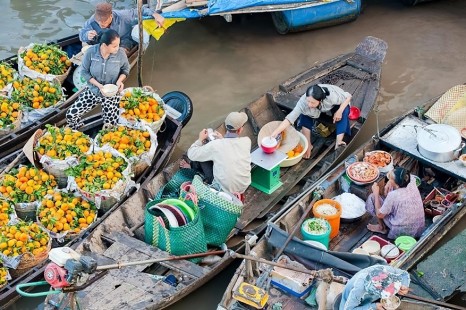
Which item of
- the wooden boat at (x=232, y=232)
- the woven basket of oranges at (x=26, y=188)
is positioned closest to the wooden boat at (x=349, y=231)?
the wooden boat at (x=232, y=232)

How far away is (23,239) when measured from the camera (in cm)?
652

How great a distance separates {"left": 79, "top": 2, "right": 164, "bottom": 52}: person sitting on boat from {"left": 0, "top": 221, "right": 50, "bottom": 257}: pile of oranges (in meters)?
2.83

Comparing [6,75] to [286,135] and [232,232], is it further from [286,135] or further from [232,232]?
[232,232]

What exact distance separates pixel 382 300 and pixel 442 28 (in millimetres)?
6796

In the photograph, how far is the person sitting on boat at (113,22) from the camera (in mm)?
8484

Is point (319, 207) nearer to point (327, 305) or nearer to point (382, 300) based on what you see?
point (327, 305)

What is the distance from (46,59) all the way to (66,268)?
4489mm

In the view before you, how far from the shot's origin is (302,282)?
19.3 ft

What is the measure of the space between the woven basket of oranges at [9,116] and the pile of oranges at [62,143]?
2.93ft

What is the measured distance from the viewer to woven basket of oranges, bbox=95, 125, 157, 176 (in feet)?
24.2

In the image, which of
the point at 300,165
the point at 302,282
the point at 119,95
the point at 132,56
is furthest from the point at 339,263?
the point at 132,56

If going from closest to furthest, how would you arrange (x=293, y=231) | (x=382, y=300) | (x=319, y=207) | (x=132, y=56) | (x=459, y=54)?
(x=382, y=300) < (x=293, y=231) < (x=319, y=207) < (x=132, y=56) < (x=459, y=54)

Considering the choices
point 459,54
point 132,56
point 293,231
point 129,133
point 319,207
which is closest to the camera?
point 293,231

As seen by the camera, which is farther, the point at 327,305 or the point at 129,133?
the point at 129,133
